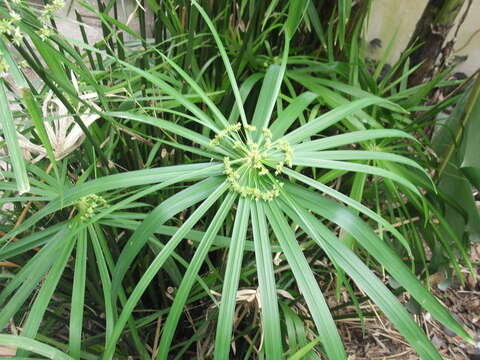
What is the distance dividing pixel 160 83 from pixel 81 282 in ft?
1.16

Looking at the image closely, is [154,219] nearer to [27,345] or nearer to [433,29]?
[27,345]

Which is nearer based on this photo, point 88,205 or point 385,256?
point 385,256

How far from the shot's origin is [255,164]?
0.64 meters

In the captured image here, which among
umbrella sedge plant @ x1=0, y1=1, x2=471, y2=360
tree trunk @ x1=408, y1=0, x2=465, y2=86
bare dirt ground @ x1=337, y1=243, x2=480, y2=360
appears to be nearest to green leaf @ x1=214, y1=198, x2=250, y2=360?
umbrella sedge plant @ x1=0, y1=1, x2=471, y2=360

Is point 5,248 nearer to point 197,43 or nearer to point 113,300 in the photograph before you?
point 113,300

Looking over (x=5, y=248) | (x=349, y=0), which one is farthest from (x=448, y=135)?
(x=5, y=248)

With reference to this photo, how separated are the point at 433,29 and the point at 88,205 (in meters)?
1.14

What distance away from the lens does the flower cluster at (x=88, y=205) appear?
0.70 meters

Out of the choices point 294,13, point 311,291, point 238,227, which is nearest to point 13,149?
point 238,227

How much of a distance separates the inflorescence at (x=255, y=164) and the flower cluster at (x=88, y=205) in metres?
0.23

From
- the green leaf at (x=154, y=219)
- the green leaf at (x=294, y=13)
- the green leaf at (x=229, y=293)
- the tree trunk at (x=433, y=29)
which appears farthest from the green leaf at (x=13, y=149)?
the tree trunk at (x=433, y=29)

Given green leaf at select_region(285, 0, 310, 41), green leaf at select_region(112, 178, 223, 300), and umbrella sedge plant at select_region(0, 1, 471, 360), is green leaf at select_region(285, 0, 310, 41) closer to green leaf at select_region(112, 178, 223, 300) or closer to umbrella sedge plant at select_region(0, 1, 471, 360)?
umbrella sedge plant at select_region(0, 1, 471, 360)

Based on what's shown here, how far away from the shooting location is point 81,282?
671 mm

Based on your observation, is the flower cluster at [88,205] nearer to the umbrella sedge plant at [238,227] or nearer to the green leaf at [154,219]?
the umbrella sedge plant at [238,227]
